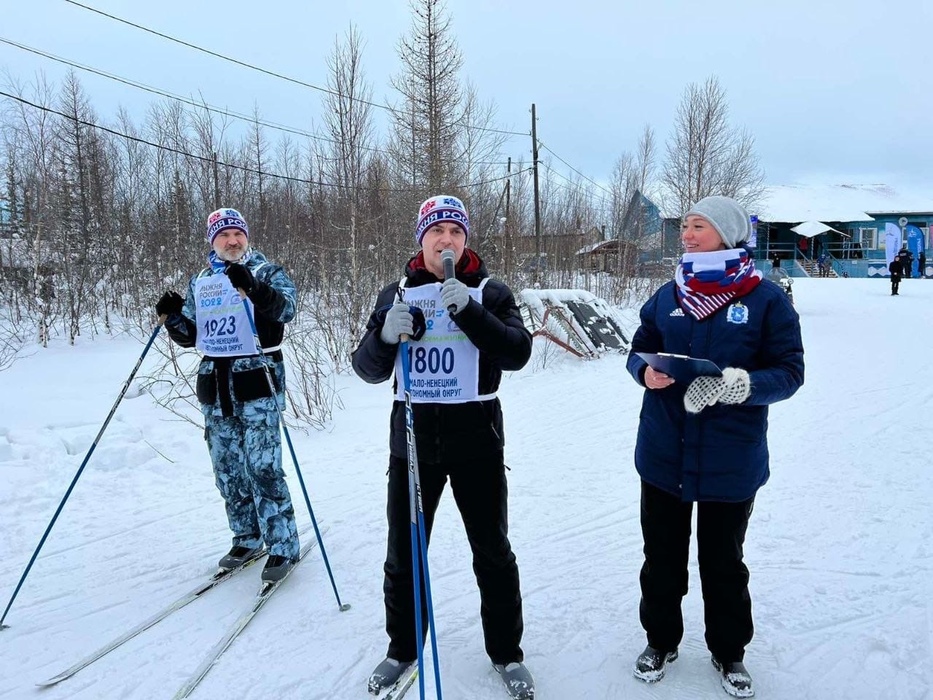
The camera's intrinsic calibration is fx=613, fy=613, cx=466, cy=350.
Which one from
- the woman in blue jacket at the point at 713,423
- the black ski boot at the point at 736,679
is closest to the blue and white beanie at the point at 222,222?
the woman in blue jacket at the point at 713,423

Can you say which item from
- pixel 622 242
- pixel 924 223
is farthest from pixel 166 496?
pixel 924 223

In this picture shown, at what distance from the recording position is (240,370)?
3.34m

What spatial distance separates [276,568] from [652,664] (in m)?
2.01

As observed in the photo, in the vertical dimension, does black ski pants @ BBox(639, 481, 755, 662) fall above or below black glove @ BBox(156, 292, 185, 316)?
below

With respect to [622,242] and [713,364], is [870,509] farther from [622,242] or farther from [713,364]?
[622,242]

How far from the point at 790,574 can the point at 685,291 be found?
198 cm

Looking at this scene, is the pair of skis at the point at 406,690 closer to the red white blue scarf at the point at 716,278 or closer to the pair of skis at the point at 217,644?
the pair of skis at the point at 217,644

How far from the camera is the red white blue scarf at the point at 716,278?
234cm

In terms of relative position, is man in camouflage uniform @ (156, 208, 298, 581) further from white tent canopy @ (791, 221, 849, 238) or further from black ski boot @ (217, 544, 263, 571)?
white tent canopy @ (791, 221, 849, 238)

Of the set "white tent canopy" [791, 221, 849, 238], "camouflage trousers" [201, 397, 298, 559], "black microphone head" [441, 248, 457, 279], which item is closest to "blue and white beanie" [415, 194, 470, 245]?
"black microphone head" [441, 248, 457, 279]

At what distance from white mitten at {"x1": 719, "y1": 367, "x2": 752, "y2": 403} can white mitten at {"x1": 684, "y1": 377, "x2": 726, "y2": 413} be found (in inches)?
0.7

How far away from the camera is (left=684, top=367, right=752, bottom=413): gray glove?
2207 millimetres

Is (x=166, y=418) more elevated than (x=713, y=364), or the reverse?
(x=713, y=364)

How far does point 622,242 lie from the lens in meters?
22.0
